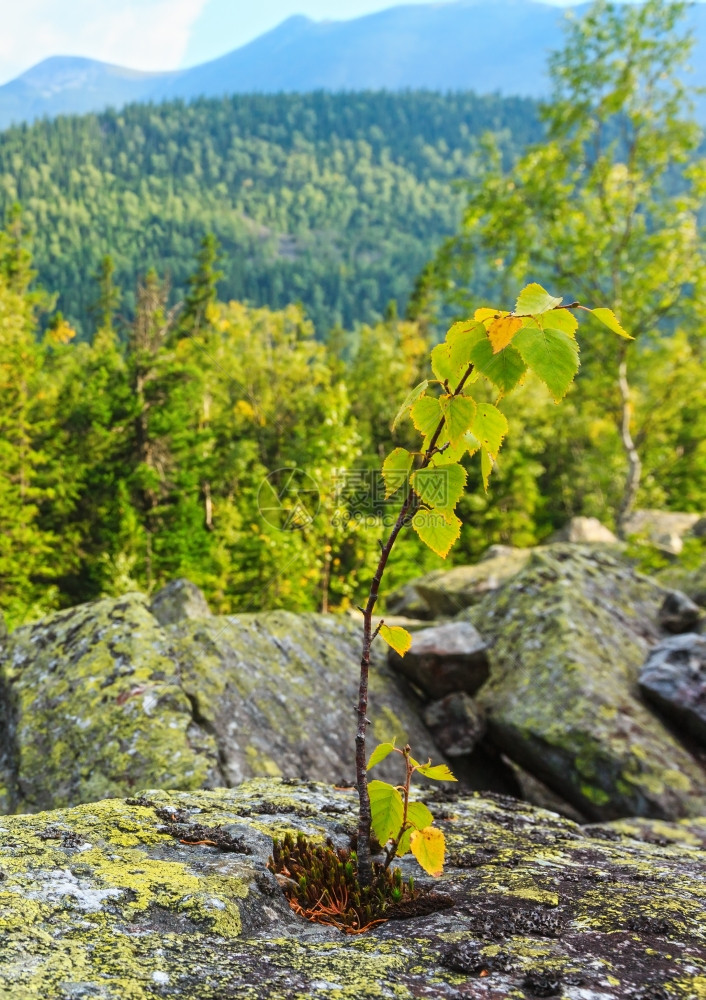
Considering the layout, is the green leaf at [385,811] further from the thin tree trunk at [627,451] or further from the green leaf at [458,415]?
the thin tree trunk at [627,451]

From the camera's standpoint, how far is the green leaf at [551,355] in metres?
2.49

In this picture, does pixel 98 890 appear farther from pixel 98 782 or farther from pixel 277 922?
pixel 98 782

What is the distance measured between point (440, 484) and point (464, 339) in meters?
0.63

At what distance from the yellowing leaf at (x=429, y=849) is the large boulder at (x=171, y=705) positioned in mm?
3176

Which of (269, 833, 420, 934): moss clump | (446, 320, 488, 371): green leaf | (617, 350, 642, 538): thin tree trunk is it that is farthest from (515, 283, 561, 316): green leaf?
(617, 350, 642, 538): thin tree trunk

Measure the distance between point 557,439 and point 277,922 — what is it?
54.2 metres

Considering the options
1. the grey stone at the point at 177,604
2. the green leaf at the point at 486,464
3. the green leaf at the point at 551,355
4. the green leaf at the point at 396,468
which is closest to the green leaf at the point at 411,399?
the green leaf at the point at 396,468

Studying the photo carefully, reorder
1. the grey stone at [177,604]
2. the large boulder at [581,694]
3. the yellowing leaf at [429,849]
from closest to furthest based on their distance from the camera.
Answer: the yellowing leaf at [429,849]
the large boulder at [581,694]
the grey stone at [177,604]

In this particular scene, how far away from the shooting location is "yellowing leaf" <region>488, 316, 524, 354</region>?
2729 millimetres

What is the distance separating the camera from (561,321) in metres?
2.63

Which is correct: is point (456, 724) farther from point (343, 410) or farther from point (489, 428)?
point (343, 410)

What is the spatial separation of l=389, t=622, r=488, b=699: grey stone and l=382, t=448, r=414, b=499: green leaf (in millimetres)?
6619

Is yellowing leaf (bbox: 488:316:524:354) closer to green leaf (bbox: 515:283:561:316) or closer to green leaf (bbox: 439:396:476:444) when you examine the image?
green leaf (bbox: 515:283:561:316)

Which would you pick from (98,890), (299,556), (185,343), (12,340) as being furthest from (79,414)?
(98,890)
